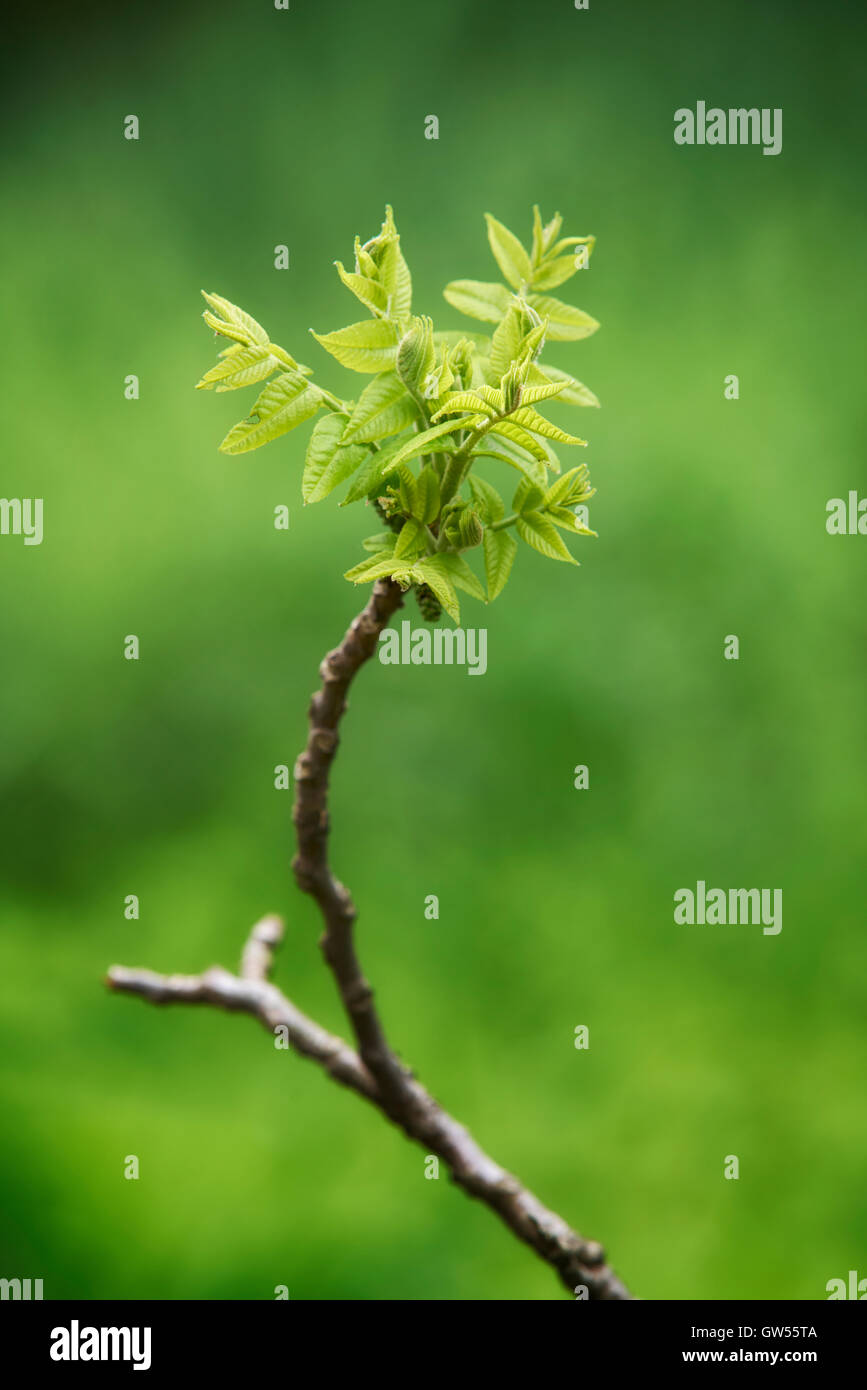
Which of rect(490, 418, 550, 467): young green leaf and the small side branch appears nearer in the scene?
rect(490, 418, 550, 467): young green leaf

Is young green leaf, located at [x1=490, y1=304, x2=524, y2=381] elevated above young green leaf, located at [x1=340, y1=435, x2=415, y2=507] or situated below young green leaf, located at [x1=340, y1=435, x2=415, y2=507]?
above

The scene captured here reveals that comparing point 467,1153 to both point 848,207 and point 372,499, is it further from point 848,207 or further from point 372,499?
point 848,207

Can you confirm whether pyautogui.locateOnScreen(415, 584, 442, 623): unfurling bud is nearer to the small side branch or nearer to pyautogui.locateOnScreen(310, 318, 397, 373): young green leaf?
the small side branch
